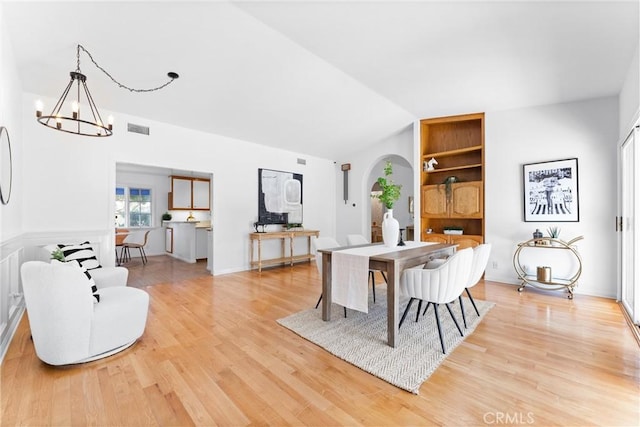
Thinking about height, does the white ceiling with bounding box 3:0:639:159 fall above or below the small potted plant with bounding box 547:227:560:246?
above

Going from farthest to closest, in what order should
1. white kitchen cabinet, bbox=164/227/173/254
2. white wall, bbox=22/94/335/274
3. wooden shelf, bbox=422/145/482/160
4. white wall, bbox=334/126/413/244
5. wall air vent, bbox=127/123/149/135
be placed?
white kitchen cabinet, bbox=164/227/173/254 < white wall, bbox=334/126/413/244 < wooden shelf, bbox=422/145/482/160 < wall air vent, bbox=127/123/149/135 < white wall, bbox=22/94/335/274

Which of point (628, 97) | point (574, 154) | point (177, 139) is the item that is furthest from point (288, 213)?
point (628, 97)

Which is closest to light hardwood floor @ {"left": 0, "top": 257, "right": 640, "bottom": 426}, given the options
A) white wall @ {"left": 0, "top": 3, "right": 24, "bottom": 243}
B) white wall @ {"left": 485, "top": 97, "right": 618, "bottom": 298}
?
white wall @ {"left": 0, "top": 3, "right": 24, "bottom": 243}

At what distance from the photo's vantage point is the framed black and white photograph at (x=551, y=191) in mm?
3951

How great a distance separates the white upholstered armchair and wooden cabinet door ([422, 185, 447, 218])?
483cm

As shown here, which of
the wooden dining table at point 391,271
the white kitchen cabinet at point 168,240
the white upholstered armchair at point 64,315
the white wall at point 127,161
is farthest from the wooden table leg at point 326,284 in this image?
the white kitchen cabinet at point 168,240

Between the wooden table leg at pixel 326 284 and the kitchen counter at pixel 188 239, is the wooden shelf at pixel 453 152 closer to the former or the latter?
the wooden table leg at pixel 326 284

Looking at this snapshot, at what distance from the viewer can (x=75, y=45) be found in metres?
2.69

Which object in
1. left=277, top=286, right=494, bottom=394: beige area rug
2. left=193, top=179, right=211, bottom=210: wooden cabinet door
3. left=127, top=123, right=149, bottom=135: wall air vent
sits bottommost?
left=277, top=286, right=494, bottom=394: beige area rug

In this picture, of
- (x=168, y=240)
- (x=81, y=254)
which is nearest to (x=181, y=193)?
(x=168, y=240)

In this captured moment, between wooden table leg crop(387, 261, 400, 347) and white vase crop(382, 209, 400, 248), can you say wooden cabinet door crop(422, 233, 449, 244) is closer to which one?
white vase crop(382, 209, 400, 248)

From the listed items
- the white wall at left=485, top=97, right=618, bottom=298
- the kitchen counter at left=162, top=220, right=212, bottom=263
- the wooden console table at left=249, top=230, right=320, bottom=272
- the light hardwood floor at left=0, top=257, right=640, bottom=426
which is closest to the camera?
the light hardwood floor at left=0, top=257, right=640, bottom=426

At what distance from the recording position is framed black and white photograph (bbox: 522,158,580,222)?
3.95 metres

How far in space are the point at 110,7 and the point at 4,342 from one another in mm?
2894
